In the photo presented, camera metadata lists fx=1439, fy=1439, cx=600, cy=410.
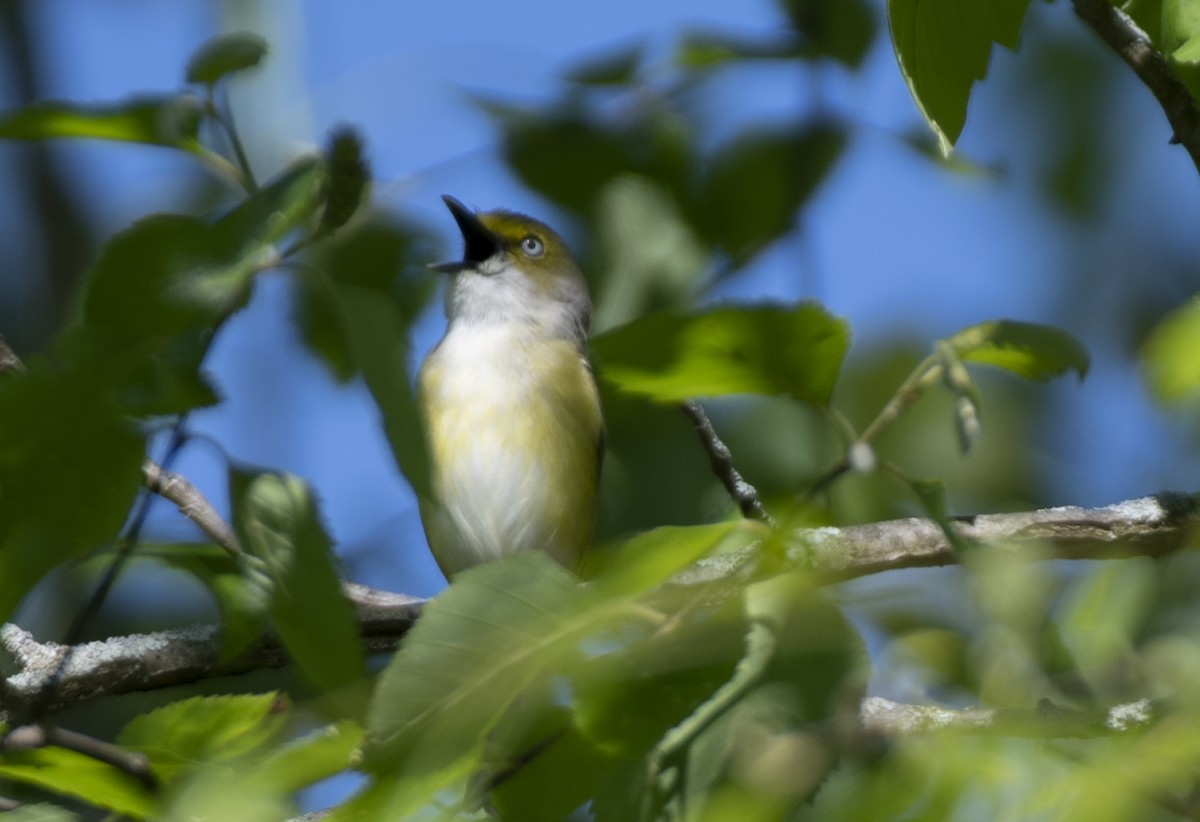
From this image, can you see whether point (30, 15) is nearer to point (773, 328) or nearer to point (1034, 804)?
point (773, 328)

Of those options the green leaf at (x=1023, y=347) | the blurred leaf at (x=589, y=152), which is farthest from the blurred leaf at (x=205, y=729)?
the blurred leaf at (x=589, y=152)

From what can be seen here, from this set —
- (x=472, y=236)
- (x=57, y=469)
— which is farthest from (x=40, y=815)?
(x=472, y=236)

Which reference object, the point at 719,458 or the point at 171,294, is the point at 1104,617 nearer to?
the point at 719,458

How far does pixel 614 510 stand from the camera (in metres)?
4.40

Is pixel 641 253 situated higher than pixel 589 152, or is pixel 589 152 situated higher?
pixel 589 152

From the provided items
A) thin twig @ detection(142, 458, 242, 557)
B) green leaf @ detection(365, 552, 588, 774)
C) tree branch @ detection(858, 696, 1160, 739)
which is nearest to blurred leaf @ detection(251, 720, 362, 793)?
green leaf @ detection(365, 552, 588, 774)

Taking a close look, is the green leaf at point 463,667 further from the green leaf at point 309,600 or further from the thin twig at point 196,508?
the thin twig at point 196,508

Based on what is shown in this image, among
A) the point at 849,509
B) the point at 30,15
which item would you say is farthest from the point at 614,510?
the point at 30,15

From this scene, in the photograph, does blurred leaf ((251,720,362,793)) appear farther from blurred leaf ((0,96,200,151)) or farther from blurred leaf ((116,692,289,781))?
blurred leaf ((0,96,200,151))

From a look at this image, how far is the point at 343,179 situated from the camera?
90.4 inches

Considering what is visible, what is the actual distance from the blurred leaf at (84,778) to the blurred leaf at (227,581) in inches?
28.1

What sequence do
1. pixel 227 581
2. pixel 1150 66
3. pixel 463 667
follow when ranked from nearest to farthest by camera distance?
1. pixel 463 667
2. pixel 1150 66
3. pixel 227 581

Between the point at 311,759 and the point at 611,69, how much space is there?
2844 millimetres

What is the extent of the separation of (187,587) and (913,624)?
4.32 m
